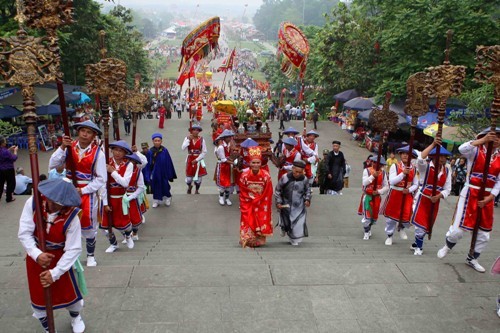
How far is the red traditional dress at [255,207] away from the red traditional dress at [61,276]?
3301 millimetres

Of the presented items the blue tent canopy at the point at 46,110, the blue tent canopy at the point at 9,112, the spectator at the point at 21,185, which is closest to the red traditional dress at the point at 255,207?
the spectator at the point at 21,185

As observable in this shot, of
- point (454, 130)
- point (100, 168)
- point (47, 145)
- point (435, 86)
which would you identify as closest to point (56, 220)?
point (100, 168)

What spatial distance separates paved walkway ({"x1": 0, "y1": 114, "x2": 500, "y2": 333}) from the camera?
13.9 ft

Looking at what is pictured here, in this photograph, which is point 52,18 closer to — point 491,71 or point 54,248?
point 54,248

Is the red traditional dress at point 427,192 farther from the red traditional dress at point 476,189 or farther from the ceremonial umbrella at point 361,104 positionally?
the ceremonial umbrella at point 361,104

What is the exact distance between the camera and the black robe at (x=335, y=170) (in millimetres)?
10781

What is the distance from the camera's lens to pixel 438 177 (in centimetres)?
666

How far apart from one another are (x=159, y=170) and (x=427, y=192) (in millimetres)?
5505

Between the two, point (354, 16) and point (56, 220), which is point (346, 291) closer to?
point (56, 220)

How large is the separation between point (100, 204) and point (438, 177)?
16.6 feet

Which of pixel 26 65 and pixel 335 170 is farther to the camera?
pixel 335 170

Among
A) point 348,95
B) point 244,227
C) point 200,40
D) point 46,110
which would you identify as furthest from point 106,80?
point 348,95

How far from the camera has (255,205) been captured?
6.95 m

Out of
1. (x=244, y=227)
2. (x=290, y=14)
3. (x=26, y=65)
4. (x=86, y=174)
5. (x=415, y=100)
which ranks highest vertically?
(x=290, y=14)
